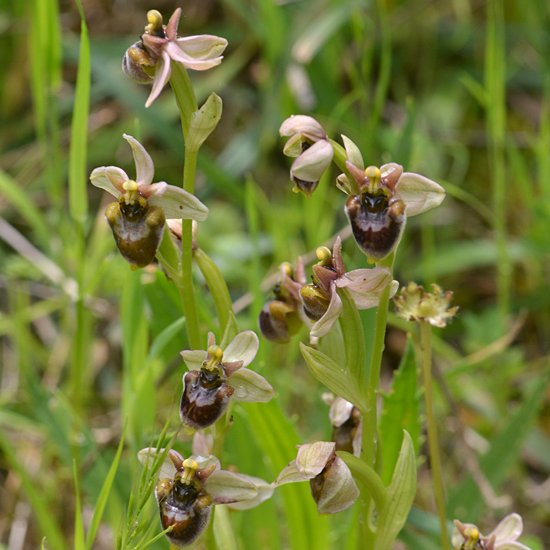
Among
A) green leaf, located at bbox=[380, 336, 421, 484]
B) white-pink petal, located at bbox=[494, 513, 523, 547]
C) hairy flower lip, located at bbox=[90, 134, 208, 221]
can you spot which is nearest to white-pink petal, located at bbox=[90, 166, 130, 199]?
hairy flower lip, located at bbox=[90, 134, 208, 221]

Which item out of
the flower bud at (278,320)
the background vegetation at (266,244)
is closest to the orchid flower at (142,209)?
the flower bud at (278,320)

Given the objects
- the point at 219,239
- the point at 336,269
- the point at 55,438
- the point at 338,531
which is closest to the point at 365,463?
the point at 336,269

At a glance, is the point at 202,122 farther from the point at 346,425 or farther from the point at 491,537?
the point at 491,537

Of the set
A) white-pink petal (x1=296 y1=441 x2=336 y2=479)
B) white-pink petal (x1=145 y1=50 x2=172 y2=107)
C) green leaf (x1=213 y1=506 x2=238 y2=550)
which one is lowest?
green leaf (x1=213 y1=506 x2=238 y2=550)

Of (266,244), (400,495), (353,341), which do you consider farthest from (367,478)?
(266,244)

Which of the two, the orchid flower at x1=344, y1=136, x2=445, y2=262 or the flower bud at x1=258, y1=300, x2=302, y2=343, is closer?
the orchid flower at x1=344, y1=136, x2=445, y2=262

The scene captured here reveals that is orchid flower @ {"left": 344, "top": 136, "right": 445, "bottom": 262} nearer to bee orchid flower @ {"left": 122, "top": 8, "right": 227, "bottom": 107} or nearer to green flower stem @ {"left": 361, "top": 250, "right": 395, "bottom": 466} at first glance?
green flower stem @ {"left": 361, "top": 250, "right": 395, "bottom": 466}

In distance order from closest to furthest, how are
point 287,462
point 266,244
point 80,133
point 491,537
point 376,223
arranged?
point 376,223 → point 491,537 → point 287,462 → point 80,133 → point 266,244
